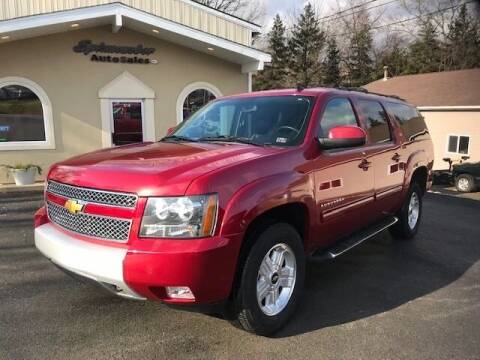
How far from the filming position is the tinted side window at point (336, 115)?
4.27 m

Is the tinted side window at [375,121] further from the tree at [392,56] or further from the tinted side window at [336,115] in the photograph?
the tree at [392,56]

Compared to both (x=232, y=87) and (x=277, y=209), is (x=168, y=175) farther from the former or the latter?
(x=232, y=87)

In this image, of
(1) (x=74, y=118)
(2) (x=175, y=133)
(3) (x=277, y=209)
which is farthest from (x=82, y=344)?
(1) (x=74, y=118)

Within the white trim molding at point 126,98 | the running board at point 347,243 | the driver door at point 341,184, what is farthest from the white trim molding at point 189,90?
the driver door at point 341,184

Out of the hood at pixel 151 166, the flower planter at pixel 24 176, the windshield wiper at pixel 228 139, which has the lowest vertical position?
the flower planter at pixel 24 176

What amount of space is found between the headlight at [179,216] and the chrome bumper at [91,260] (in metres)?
0.29

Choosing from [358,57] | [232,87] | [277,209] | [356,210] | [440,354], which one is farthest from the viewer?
[358,57]

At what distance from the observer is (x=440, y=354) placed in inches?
132

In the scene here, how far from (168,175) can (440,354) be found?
2.37m

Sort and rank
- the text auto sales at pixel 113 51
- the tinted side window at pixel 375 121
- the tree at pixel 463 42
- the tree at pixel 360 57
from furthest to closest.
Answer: the tree at pixel 360 57, the tree at pixel 463 42, the text auto sales at pixel 113 51, the tinted side window at pixel 375 121

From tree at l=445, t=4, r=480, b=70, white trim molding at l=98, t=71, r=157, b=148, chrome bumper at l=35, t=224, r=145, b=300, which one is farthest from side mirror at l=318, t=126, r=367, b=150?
tree at l=445, t=4, r=480, b=70

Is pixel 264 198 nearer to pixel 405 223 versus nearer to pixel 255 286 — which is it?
pixel 255 286

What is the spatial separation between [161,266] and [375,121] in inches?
132

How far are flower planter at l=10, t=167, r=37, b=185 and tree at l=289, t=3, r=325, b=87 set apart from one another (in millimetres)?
43732
